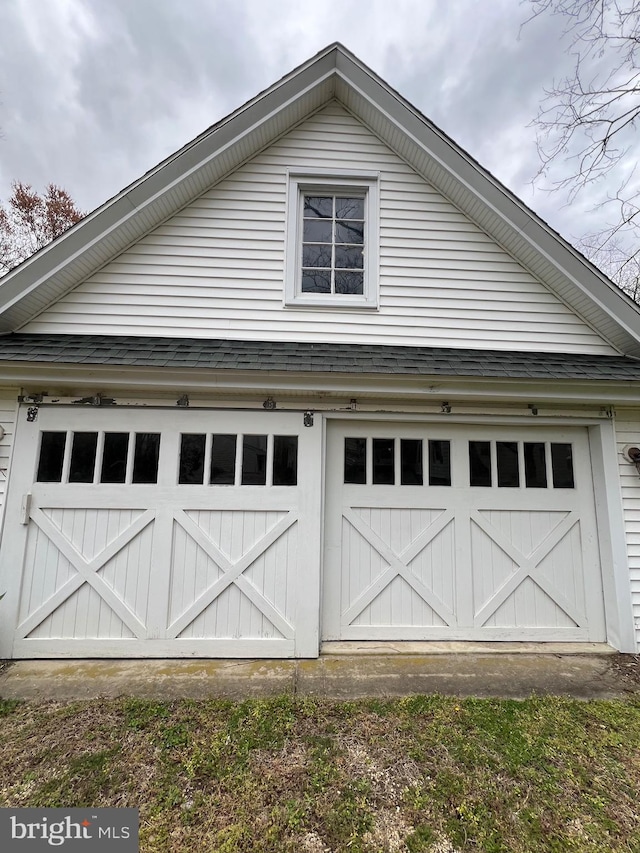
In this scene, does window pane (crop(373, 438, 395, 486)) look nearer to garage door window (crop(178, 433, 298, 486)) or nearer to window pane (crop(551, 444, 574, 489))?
garage door window (crop(178, 433, 298, 486))

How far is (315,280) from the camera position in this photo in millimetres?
4102

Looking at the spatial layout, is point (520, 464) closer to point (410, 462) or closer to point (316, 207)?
point (410, 462)

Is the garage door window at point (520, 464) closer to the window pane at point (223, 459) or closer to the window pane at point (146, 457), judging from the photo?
the window pane at point (223, 459)

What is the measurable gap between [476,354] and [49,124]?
2085cm

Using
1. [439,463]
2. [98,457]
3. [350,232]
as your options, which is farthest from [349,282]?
[98,457]

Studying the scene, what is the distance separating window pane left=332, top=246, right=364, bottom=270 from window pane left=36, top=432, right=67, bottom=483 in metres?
3.33

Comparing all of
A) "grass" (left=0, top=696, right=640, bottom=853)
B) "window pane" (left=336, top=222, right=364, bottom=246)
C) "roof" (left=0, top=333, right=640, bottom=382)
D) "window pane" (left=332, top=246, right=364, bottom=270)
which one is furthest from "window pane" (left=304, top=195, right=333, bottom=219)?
"grass" (left=0, top=696, right=640, bottom=853)

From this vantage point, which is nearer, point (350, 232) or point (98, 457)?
point (98, 457)

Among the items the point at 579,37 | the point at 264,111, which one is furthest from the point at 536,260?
the point at 264,111

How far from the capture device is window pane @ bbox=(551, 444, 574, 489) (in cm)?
382

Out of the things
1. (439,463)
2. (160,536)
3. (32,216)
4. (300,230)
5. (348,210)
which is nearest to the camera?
(160,536)

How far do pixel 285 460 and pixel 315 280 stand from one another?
2038mm

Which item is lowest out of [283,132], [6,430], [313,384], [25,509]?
[25,509]

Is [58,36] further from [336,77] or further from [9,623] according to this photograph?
[9,623]
